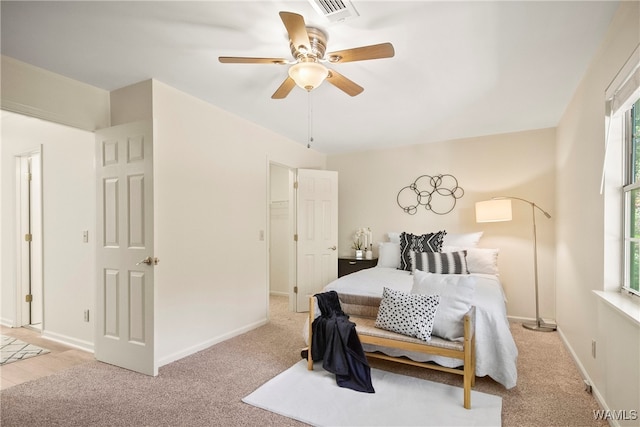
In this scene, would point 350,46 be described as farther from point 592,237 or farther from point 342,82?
point 592,237

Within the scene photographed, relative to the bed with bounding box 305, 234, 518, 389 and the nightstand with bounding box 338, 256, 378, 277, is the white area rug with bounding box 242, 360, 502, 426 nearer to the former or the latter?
the bed with bounding box 305, 234, 518, 389

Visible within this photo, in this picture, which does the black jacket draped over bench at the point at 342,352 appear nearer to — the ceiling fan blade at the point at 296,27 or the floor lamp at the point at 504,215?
the ceiling fan blade at the point at 296,27

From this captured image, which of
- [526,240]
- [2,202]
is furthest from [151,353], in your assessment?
[526,240]

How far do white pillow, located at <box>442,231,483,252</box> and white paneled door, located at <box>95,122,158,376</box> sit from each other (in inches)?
133

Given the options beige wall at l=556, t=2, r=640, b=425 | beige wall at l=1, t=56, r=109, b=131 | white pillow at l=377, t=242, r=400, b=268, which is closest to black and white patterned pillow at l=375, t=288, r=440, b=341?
beige wall at l=556, t=2, r=640, b=425

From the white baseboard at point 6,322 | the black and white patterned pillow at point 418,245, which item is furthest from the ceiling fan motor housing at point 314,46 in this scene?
the white baseboard at point 6,322

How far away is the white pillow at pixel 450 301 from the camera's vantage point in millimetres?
2342

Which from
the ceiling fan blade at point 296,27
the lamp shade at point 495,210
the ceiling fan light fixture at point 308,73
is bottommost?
the lamp shade at point 495,210

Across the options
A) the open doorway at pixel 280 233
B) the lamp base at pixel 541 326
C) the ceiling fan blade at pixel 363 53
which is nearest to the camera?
the ceiling fan blade at pixel 363 53

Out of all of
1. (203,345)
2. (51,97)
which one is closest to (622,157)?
(203,345)

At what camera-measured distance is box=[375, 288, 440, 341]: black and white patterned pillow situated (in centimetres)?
236

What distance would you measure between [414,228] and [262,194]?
2.27 meters

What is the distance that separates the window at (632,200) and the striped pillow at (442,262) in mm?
1806

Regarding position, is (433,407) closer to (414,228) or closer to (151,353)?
(151,353)
